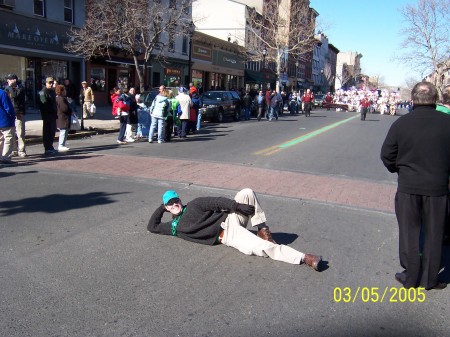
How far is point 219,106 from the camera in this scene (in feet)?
78.4

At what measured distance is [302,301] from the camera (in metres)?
3.87

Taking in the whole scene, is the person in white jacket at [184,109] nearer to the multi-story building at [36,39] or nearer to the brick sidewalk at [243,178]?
the brick sidewalk at [243,178]

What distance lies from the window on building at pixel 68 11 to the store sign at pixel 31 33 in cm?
71

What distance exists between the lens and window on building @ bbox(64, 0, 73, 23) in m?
24.4

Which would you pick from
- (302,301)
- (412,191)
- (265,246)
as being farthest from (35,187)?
(412,191)

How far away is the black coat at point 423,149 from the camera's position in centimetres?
386

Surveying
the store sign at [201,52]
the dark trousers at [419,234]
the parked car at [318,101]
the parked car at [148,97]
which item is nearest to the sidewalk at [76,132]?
the parked car at [148,97]

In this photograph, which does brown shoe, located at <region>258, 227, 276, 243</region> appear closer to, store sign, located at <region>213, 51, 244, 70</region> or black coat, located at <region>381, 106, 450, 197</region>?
black coat, located at <region>381, 106, 450, 197</region>

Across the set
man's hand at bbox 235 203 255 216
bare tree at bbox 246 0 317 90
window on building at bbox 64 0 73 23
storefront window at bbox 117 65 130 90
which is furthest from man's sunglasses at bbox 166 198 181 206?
bare tree at bbox 246 0 317 90

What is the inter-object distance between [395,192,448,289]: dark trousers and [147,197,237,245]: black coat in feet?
5.40

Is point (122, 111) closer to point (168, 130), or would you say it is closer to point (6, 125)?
point (168, 130)

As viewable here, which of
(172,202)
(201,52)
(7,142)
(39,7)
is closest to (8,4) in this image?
(39,7)

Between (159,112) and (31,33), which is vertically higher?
(31,33)

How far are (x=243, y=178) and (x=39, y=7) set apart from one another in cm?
1866
